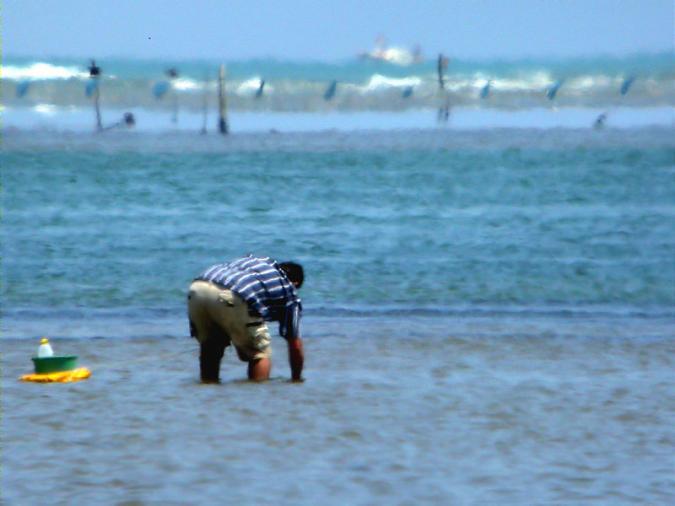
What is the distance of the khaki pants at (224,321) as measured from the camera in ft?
35.9

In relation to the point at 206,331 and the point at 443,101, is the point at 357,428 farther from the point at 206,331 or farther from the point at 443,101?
the point at 443,101

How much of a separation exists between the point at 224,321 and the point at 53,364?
1.35 meters

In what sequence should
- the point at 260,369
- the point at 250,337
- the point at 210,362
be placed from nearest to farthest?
the point at 250,337 → the point at 260,369 → the point at 210,362

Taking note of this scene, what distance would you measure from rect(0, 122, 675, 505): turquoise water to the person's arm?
14 centimetres

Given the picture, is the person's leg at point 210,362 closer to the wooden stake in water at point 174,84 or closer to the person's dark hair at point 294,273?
the person's dark hair at point 294,273

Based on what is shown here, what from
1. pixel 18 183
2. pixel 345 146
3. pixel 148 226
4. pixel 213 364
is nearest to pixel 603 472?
pixel 213 364

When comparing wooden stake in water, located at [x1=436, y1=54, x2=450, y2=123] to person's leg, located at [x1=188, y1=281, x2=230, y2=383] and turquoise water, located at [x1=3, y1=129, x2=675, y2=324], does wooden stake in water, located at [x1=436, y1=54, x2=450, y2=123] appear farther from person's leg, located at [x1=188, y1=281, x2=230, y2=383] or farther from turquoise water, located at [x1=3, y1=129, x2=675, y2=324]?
person's leg, located at [x1=188, y1=281, x2=230, y2=383]

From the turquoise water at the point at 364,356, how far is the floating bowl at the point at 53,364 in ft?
0.77

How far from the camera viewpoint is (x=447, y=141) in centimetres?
7762

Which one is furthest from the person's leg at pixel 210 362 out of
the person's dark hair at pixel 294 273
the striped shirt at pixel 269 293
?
the person's dark hair at pixel 294 273

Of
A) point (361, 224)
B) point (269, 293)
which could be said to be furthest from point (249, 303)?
point (361, 224)

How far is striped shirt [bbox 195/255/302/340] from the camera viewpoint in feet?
35.6

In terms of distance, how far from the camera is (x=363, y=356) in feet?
43.9

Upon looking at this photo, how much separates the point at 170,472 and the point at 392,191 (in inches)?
1428
